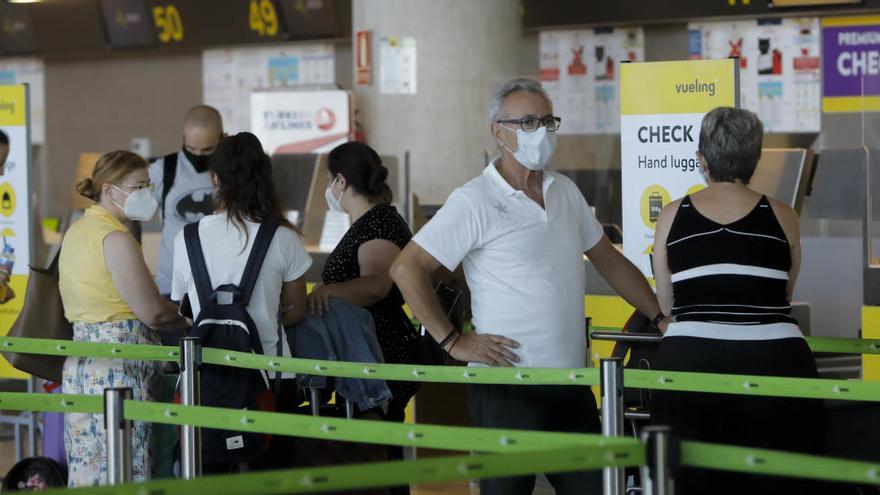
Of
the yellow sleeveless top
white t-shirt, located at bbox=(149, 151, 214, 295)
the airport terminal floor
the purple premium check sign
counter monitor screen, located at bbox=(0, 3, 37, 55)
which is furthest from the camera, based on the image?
counter monitor screen, located at bbox=(0, 3, 37, 55)

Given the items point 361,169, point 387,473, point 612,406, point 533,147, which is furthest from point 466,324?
point 387,473

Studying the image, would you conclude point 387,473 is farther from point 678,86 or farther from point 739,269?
point 678,86

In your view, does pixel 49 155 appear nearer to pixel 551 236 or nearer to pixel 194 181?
pixel 194 181

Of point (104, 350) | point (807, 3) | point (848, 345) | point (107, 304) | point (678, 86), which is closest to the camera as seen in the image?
point (848, 345)

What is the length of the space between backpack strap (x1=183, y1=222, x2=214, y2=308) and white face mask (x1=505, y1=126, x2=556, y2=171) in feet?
3.13

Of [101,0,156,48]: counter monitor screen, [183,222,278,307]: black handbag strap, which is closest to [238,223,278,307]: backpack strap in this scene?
[183,222,278,307]: black handbag strap

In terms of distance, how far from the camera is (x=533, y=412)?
328cm

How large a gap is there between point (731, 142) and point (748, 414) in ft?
2.04

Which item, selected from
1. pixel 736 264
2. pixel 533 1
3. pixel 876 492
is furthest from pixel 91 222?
pixel 533 1

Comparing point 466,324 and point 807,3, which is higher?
point 807,3

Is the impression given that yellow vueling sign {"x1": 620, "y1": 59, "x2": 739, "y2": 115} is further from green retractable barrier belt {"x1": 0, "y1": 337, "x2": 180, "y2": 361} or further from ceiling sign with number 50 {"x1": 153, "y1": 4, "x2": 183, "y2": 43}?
ceiling sign with number 50 {"x1": 153, "y1": 4, "x2": 183, "y2": 43}

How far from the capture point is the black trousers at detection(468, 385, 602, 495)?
10.6 ft

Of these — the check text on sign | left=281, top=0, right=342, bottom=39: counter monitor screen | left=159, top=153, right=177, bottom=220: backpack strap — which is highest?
left=281, top=0, right=342, bottom=39: counter monitor screen

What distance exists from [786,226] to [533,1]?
7006 mm
